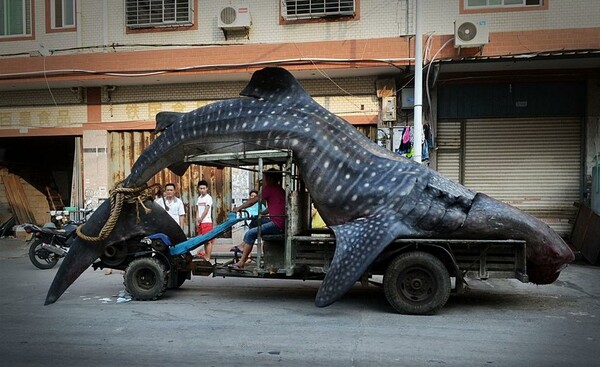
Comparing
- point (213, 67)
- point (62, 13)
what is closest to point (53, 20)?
point (62, 13)

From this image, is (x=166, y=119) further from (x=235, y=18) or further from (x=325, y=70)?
(x=235, y=18)

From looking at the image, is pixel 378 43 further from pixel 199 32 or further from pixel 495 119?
pixel 199 32

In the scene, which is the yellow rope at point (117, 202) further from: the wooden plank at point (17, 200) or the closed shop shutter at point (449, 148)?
the wooden plank at point (17, 200)

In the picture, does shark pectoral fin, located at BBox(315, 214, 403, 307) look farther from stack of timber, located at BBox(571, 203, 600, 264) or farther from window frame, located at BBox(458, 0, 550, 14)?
window frame, located at BBox(458, 0, 550, 14)

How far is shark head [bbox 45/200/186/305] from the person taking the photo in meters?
6.98

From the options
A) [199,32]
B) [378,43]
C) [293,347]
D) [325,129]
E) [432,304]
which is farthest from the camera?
[199,32]

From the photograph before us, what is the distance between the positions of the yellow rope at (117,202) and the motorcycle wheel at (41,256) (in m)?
3.74

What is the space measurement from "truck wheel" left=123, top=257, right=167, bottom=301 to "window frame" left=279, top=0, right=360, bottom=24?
→ 302 inches

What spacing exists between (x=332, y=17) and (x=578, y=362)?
983 centimetres

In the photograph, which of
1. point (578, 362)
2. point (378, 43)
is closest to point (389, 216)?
point (578, 362)

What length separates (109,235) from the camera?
7117 millimetres

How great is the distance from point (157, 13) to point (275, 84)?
7.81m

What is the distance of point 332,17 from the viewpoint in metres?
12.5

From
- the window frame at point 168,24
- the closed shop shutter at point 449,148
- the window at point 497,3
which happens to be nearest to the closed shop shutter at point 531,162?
the closed shop shutter at point 449,148
